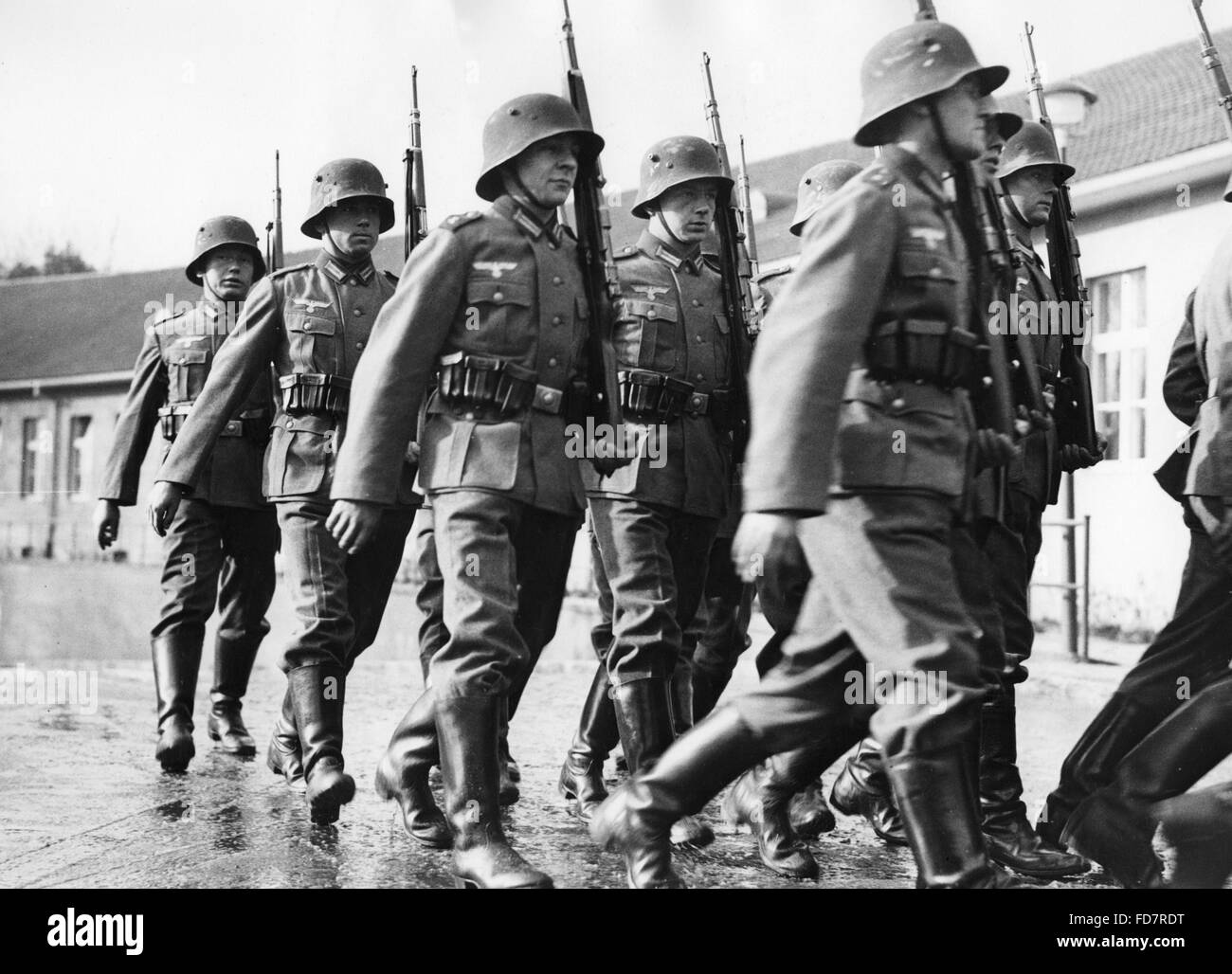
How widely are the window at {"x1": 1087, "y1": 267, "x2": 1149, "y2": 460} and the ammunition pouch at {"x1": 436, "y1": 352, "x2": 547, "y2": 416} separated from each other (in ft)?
16.5

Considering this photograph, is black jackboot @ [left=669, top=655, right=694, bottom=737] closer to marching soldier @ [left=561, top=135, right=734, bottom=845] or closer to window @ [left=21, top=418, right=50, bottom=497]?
marching soldier @ [left=561, top=135, right=734, bottom=845]

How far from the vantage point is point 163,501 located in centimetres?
607

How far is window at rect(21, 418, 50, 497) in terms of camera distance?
50.3 ft

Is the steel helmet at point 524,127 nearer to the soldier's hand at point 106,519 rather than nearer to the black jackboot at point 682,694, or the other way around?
the black jackboot at point 682,694

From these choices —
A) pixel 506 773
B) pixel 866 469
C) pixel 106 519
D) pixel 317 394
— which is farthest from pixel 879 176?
pixel 106 519

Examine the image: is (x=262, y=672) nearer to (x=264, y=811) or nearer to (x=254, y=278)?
(x=254, y=278)

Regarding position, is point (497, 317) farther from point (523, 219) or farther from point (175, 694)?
point (175, 694)

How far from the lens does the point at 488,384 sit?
4566 mm

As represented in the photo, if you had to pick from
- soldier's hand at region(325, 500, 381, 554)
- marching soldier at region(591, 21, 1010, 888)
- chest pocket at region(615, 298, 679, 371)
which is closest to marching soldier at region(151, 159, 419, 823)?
chest pocket at region(615, 298, 679, 371)

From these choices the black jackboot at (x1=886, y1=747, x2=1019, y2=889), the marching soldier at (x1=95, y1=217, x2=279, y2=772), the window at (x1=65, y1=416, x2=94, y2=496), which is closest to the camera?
the black jackboot at (x1=886, y1=747, x2=1019, y2=889)

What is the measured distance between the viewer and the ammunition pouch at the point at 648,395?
5.38m

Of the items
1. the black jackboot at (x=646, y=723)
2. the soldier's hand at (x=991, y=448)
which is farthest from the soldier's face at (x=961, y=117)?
the black jackboot at (x=646, y=723)

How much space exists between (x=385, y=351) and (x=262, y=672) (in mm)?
7487

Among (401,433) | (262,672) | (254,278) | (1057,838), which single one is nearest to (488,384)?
(401,433)
